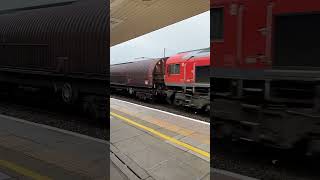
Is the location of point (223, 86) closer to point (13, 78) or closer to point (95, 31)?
point (95, 31)

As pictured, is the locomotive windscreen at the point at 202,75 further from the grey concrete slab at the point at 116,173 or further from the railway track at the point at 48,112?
the grey concrete slab at the point at 116,173

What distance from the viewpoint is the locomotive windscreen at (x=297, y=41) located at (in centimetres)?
138

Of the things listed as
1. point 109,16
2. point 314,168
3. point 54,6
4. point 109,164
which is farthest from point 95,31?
point 314,168

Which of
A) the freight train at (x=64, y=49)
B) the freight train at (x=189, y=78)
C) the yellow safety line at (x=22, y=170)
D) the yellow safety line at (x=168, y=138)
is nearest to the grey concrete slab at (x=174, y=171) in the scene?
the yellow safety line at (x=168, y=138)

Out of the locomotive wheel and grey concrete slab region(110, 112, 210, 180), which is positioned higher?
the locomotive wheel

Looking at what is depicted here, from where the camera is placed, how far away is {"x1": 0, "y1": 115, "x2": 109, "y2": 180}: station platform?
2.45 m

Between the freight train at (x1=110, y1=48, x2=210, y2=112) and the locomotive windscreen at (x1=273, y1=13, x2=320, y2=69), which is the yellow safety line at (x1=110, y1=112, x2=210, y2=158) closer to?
the freight train at (x1=110, y1=48, x2=210, y2=112)

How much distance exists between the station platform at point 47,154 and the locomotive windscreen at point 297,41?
1329mm

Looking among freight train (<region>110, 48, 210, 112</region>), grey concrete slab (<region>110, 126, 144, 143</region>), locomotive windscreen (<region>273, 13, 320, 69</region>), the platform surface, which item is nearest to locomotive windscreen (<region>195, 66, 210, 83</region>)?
freight train (<region>110, 48, 210, 112</region>)

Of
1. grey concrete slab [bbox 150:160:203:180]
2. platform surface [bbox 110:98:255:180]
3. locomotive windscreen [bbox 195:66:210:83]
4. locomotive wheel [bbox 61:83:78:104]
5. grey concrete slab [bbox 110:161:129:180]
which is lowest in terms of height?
grey concrete slab [bbox 110:161:129:180]

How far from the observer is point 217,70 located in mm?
1615

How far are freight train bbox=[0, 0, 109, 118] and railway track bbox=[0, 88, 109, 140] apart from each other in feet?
0.24

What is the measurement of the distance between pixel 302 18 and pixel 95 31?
134cm

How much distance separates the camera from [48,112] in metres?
2.71
